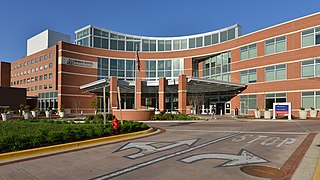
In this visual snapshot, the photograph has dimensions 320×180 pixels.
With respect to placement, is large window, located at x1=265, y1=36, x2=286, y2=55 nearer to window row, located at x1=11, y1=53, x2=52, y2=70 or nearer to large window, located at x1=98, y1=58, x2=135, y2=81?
large window, located at x1=98, y1=58, x2=135, y2=81

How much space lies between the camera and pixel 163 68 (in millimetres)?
50375

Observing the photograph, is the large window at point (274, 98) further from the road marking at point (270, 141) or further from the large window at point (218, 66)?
the road marking at point (270, 141)

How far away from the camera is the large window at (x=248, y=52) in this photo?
124 feet

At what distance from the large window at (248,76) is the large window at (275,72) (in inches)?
73.4

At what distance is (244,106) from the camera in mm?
38438

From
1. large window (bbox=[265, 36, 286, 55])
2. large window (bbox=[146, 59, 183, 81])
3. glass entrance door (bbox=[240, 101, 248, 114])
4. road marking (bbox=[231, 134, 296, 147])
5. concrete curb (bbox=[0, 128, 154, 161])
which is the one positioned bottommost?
road marking (bbox=[231, 134, 296, 147])

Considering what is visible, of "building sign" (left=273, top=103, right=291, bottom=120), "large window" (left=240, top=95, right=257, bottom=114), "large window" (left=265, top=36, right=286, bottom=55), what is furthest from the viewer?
"large window" (left=240, top=95, right=257, bottom=114)

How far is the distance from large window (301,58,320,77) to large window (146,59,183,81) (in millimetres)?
22258

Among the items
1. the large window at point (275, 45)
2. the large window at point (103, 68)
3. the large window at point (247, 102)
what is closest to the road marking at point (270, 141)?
the large window at point (275, 45)

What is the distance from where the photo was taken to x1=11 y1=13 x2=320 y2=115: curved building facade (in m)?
32.1

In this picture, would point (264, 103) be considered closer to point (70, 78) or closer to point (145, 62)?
point (145, 62)

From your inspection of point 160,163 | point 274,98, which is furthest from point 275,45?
point 160,163

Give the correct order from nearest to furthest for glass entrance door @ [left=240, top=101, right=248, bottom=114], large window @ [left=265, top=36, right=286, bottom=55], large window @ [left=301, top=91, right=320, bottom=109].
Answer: large window @ [left=301, top=91, right=320, bottom=109], large window @ [left=265, top=36, right=286, bottom=55], glass entrance door @ [left=240, top=101, right=248, bottom=114]

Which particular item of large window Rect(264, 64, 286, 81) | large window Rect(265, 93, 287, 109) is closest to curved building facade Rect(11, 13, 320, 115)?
large window Rect(264, 64, 286, 81)
